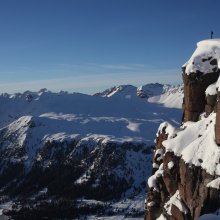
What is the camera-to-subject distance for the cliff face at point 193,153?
80.0 m

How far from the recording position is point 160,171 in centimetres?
9731

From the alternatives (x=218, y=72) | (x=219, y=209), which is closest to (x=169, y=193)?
(x=219, y=209)

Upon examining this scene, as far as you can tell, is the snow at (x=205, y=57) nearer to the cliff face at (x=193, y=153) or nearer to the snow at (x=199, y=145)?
the cliff face at (x=193, y=153)

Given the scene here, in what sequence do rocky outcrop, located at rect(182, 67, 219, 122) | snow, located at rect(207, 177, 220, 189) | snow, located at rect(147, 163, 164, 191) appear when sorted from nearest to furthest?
snow, located at rect(207, 177, 220, 189), snow, located at rect(147, 163, 164, 191), rocky outcrop, located at rect(182, 67, 219, 122)

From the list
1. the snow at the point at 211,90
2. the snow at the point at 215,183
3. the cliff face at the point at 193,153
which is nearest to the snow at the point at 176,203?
the cliff face at the point at 193,153

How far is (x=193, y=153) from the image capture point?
85.1 meters

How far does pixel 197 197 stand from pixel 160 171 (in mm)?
17491

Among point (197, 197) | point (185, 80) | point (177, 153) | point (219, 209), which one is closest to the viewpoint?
point (219, 209)

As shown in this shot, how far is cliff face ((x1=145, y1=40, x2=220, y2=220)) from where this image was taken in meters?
80.0

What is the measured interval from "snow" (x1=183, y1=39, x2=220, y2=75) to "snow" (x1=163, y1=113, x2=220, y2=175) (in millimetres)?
10677

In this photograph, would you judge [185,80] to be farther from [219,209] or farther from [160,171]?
[219,209]

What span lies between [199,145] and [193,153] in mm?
1952

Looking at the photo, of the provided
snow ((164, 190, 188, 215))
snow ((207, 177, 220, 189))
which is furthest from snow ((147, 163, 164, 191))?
snow ((207, 177, 220, 189))

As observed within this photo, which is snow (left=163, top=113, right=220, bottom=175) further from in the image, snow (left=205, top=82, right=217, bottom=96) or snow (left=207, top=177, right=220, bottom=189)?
snow (left=205, top=82, right=217, bottom=96)
